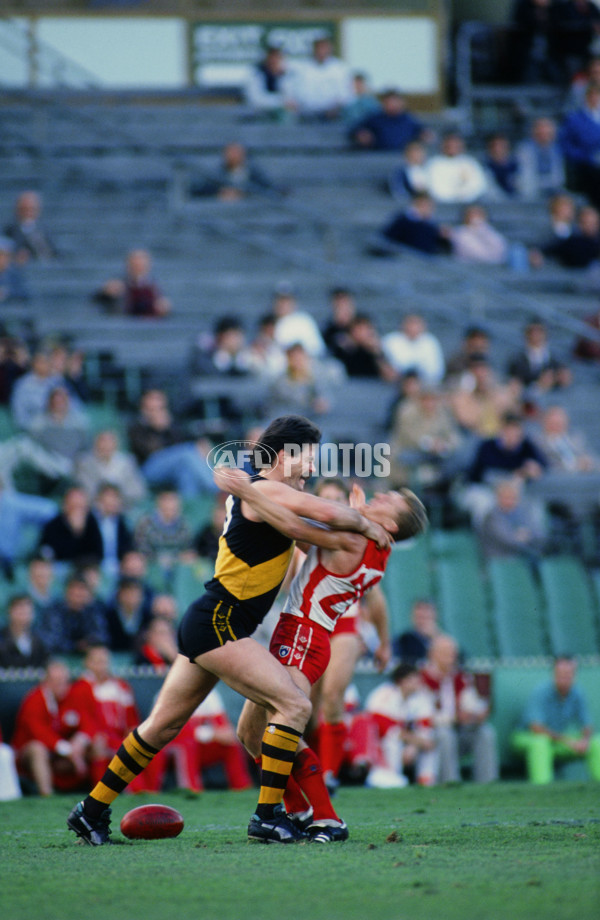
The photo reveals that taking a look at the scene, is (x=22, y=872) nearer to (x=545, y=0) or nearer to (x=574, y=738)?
(x=574, y=738)

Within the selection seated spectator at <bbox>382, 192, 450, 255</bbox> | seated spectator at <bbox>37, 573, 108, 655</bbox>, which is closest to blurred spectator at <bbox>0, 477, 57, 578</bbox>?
seated spectator at <bbox>37, 573, 108, 655</bbox>

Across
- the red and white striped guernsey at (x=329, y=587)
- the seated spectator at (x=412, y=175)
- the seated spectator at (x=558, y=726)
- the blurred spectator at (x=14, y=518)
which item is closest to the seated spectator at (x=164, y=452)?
the blurred spectator at (x=14, y=518)

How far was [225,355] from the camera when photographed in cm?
1575

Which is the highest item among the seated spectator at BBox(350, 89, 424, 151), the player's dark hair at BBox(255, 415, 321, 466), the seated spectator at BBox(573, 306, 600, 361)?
the seated spectator at BBox(350, 89, 424, 151)

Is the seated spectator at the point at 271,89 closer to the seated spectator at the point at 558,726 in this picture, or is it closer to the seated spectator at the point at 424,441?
the seated spectator at the point at 424,441

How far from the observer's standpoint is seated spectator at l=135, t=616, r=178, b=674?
39.1ft

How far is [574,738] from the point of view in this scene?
12258mm

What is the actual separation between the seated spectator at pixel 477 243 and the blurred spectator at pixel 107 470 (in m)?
7.33

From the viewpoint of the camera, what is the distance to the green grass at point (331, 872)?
4566 mm

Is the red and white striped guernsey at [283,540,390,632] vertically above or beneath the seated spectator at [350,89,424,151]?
beneath

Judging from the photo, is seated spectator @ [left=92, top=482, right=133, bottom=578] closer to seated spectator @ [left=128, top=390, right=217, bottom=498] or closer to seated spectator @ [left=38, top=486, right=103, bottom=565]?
Answer: seated spectator @ [left=38, top=486, right=103, bottom=565]

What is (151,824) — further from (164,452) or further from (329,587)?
(164,452)

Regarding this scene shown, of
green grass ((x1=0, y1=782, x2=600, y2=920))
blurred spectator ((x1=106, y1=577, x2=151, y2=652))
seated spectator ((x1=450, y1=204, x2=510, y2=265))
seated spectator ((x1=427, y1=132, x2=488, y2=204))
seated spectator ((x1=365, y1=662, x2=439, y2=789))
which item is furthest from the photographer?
seated spectator ((x1=427, y1=132, x2=488, y2=204))

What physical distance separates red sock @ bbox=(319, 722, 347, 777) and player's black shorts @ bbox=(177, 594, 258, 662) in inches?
124
